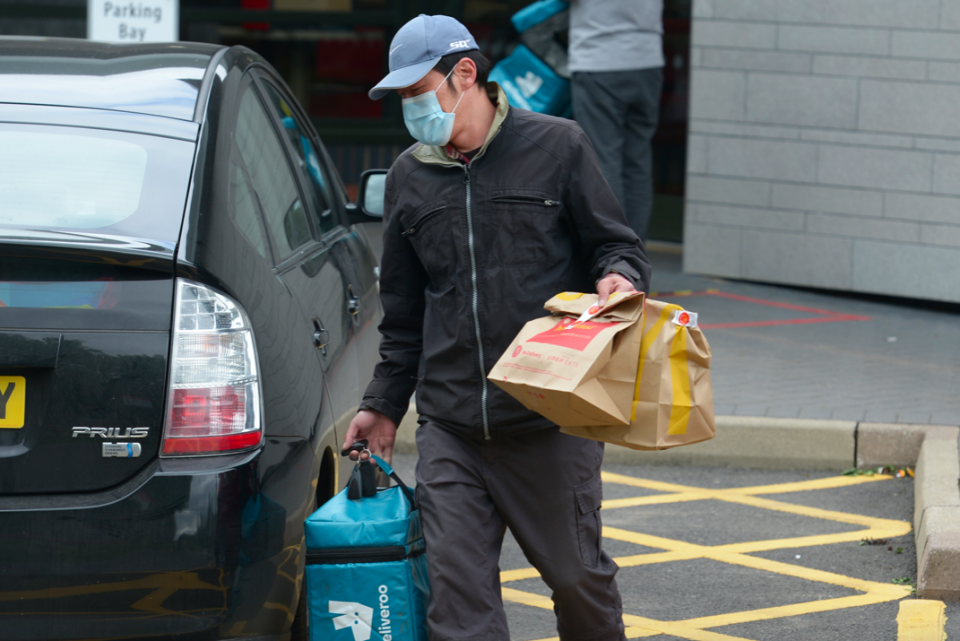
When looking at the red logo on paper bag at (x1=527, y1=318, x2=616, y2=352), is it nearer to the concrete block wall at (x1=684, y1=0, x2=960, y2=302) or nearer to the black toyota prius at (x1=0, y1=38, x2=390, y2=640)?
the black toyota prius at (x1=0, y1=38, x2=390, y2=640)

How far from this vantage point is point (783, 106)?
872 cm

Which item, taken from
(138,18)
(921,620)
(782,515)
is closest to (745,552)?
(782,515)

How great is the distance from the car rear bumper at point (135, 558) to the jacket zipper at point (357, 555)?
0.21 m

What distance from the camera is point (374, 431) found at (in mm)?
3207

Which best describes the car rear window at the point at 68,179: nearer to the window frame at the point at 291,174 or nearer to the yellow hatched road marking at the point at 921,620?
the window frame at the point at 291,174

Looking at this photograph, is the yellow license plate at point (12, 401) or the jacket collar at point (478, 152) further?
the jacket collar at point (478, 152)

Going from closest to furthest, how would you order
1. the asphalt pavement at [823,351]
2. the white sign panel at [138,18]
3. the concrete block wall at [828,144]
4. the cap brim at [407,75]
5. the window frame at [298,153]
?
the cap brim at [407,75] → the window frame at [298,153] → the asphalt pavement at [823,351] → the white sign panel at [138,18] → the concrete block wall at [828,144]

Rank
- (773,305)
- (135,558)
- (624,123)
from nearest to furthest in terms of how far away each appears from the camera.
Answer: (135,558) → (624,123) → (773,305)

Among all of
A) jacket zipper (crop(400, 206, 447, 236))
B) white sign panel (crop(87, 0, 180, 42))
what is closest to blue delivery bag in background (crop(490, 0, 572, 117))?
white sign panel (crop(87, 0, 180, 42))

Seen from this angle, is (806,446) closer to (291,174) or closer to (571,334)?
(291,174)

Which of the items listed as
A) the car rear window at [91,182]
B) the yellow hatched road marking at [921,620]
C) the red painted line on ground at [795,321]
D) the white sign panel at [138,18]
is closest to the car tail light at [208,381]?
the car rear window at [91,182]

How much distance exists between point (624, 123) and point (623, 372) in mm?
5538

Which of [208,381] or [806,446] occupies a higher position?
[208,381]

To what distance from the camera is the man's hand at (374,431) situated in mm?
3168
